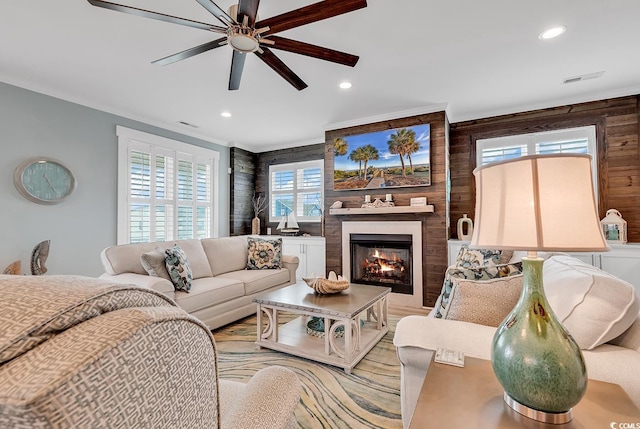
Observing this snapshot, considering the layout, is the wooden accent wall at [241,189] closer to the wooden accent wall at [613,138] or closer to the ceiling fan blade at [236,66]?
the ceiling fan blade at [236,66]

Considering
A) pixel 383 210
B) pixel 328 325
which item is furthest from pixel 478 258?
pixel 383 210

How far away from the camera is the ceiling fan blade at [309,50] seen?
2.10 m

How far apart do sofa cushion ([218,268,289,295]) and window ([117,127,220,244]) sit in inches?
61.9

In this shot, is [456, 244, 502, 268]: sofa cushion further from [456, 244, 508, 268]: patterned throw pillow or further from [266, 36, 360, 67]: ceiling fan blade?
[266, 36, 360, 67]: ceiling fan blade

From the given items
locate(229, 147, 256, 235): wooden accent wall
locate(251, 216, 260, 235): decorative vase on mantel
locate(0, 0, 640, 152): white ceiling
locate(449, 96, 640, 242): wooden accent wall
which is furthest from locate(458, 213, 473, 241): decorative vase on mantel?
locate(229, 147, 256, 235): wooden accent wall

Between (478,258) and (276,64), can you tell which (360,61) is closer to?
(276,64)

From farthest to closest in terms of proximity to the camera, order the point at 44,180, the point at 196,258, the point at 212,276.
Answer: the point at 212,276 < the point at 196,258 < the point at 44,180

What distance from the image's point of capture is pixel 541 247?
84 centimetres

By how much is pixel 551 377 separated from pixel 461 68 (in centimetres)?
297

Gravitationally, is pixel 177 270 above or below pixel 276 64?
below

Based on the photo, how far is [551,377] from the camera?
81cm

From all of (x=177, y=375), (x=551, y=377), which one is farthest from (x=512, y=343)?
(x=177, y=375)

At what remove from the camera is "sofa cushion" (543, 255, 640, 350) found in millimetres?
1097

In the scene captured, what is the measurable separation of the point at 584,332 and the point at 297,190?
495 cm
